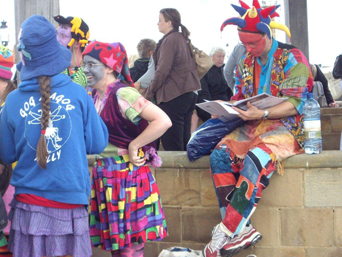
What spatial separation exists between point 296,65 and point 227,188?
1078mm

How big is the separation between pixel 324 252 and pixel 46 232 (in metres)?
2.39

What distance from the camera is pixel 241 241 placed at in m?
4.25

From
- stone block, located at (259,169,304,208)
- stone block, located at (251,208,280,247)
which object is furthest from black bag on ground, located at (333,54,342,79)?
stone block, located at (251,208,280,247)

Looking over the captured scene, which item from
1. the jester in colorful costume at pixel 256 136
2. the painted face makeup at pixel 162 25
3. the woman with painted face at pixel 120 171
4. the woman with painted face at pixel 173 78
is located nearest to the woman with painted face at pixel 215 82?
the woman with painted face at pixel 173 78

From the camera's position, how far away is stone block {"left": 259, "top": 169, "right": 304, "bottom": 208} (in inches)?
172

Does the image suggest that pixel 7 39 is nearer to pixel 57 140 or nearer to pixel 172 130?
pixel 172 130

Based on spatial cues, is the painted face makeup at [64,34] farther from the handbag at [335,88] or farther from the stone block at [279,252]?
the handbag at [335,88]

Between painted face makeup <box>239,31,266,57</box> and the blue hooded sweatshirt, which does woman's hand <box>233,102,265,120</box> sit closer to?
painted face makeup <box>239,31,266,57</box>

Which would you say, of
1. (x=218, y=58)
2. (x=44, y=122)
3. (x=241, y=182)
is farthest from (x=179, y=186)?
(x=218, y=58)

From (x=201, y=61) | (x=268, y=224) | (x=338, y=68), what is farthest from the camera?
(x=338, y=68)

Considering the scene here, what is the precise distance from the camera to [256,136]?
436cm

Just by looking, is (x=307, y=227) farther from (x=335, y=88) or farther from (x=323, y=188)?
(x=335, y=88)

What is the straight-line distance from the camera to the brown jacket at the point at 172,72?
5836 millimetres

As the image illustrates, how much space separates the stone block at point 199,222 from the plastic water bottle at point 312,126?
0.91 metres
